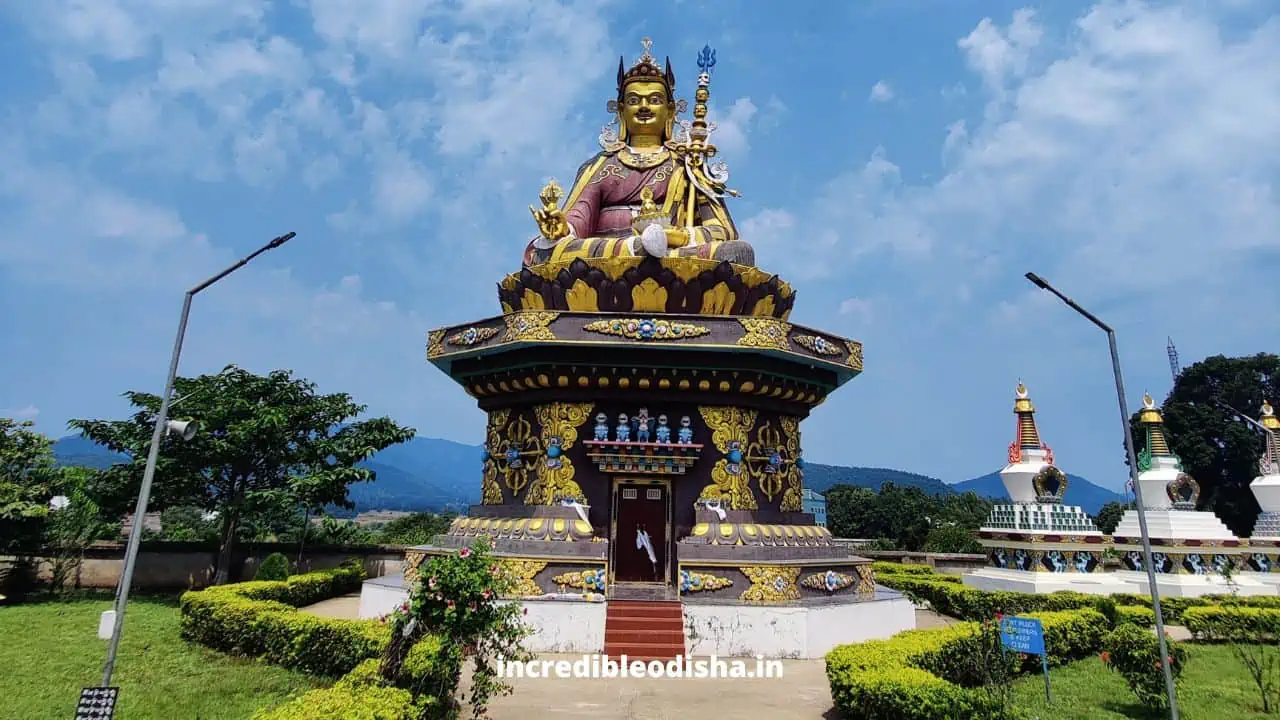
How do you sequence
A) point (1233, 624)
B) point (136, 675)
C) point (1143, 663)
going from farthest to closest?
point (1233, 624) → point (136, 675) → point (1143, 663)

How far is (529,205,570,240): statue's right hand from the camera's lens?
58.7ft

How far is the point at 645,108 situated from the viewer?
21656mm

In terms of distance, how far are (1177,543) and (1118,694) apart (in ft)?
47.8

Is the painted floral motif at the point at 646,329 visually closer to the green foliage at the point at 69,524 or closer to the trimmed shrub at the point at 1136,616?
the trimmed shrub at the point at 1136,616

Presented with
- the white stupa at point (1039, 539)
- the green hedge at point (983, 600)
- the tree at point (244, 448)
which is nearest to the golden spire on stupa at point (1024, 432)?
the white stupa at point (1039, 539)

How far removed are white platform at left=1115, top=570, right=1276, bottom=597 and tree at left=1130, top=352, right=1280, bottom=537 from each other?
94.5 feet

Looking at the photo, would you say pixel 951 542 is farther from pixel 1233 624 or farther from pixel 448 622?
pixel 448 622

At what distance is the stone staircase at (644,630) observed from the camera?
41.7 ft

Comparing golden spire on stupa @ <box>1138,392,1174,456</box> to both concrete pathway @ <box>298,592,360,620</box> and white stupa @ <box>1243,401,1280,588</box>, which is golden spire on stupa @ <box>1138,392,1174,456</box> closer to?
white stupa @ <box>1243,401,1280,588</box>

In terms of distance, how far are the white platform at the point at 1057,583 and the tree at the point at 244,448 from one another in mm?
19010

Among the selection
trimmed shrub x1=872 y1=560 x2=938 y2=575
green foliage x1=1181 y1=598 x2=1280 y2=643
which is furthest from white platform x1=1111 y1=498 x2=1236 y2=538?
green foliage x1=1181 y1=598 x2=1280 y2=643

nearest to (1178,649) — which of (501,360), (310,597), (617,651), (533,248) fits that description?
(617,651)

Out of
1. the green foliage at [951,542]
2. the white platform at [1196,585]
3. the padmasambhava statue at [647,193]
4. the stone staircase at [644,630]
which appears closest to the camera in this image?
the stone staircase at [644,630]

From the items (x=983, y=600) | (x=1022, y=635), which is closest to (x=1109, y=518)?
(x=983, y=600)
